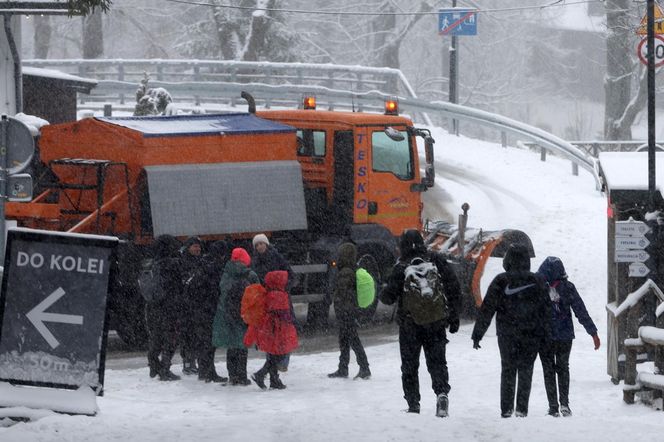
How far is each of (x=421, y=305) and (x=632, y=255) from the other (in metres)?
3.74

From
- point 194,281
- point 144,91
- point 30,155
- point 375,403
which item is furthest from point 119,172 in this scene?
point 144,91

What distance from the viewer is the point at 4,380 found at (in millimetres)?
10539

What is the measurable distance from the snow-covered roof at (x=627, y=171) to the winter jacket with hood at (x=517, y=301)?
127 inches

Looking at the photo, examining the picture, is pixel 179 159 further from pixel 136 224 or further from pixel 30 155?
pixel 30 155

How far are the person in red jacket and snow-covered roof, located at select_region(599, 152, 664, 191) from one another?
12.0 ft

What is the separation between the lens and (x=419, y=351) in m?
11.4

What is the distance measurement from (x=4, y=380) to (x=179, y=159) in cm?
721

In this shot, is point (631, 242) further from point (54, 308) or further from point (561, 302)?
point (54, 308)

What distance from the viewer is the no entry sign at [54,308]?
34.6ft

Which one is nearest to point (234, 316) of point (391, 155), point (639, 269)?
point (639, 269)

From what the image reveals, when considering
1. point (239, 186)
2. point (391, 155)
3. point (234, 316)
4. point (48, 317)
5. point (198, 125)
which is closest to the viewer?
point (48, 317)

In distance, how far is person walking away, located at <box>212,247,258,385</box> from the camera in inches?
553

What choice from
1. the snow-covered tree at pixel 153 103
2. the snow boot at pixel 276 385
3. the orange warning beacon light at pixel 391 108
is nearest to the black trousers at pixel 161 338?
the snow boot at pixel 276 385

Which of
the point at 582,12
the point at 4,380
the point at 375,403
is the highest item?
the point at 582,12
